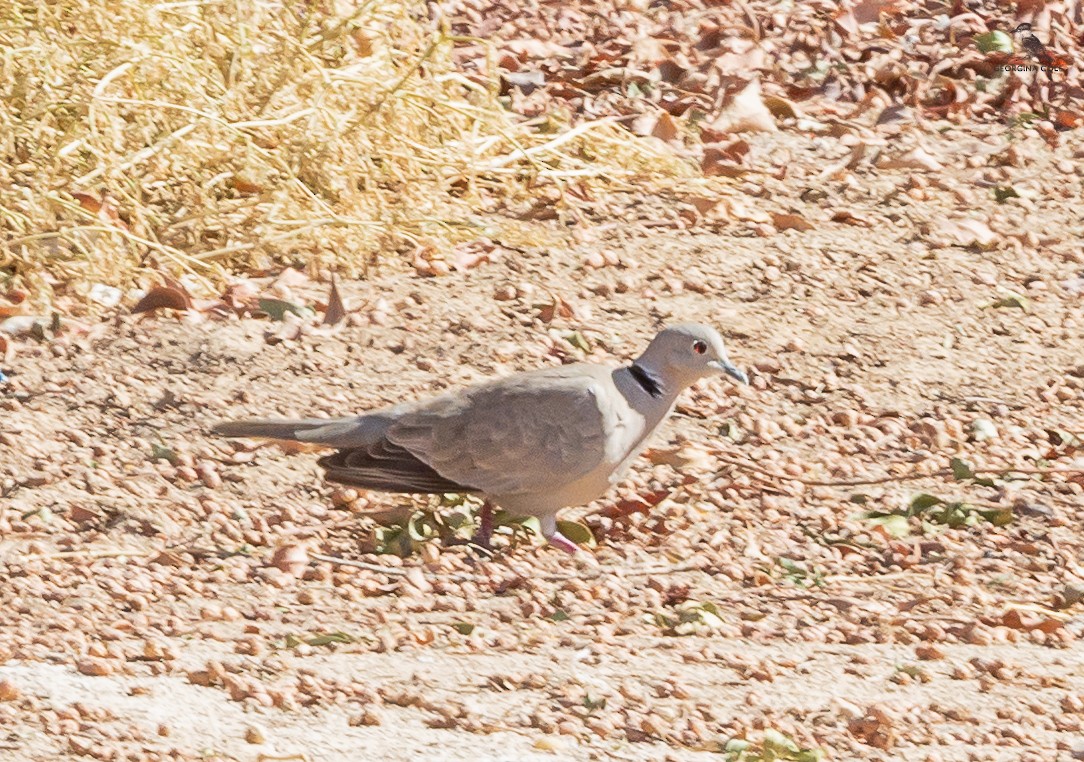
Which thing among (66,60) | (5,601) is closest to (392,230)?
(66,60)

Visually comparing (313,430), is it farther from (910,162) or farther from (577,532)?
(910,162)

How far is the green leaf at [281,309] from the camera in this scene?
237 inches

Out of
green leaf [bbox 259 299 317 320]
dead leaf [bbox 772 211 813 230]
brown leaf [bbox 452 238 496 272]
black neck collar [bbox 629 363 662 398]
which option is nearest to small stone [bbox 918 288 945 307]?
dead leaf [bbox 772 211 813 230]

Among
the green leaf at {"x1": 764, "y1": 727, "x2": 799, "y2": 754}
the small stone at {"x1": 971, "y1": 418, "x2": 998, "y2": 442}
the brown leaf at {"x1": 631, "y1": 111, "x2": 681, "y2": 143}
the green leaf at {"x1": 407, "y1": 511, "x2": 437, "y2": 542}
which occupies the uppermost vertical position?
the brown leaf at {"x1": 631, "y1": 111, "x2": 681, "y2": 143}

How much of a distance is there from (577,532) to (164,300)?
6.02 feet

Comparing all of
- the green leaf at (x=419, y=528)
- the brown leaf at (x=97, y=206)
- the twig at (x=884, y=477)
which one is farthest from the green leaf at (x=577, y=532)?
the brown leaf at (x=97, y=206)

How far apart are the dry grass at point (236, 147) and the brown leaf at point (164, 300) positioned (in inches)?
6.5

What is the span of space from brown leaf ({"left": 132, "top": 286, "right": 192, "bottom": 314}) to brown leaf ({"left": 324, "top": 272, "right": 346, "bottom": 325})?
43cm

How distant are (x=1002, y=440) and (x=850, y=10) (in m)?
3.92

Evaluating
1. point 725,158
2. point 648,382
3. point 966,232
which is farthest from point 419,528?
point 725,158

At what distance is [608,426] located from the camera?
4598mm

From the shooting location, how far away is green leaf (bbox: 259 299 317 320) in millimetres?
6023

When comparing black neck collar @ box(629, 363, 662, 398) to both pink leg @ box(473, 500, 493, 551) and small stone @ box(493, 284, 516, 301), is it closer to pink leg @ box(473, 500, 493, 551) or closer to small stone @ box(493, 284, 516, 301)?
pink leg @ box(473, 500, 493, 551)

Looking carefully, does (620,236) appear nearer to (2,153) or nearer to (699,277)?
(699,277)
